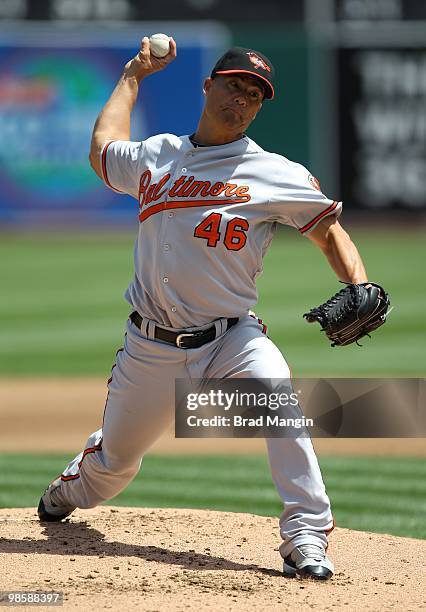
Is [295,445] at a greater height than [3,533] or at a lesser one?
greater

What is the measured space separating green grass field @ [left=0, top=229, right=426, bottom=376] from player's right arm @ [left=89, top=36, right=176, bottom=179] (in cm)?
534

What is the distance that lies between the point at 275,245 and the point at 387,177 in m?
2.17

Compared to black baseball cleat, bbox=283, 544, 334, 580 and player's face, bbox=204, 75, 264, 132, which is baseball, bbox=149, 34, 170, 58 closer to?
player's face, bbox=204, 75, 264, 132

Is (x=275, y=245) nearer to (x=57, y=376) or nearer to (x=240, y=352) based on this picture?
(x=57, y=376)

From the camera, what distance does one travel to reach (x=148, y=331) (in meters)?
4.26

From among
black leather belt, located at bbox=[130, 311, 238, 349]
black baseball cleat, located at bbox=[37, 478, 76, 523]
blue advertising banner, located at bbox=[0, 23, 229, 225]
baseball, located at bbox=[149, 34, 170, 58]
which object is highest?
blue advertising banner, located at bbox=[0, 23, 229, 225]

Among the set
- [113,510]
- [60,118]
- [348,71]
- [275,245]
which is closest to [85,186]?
[60,118]

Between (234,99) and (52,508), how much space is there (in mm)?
1803

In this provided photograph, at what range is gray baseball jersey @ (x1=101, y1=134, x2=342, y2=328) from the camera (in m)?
4.11

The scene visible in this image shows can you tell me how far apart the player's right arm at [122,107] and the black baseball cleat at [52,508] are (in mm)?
1243

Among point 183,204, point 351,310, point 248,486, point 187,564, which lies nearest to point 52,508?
point 187,564

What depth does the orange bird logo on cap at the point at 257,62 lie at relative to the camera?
13.6 feet

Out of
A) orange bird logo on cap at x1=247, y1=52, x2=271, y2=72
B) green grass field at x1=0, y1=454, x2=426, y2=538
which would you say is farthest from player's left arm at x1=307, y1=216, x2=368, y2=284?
green grass field at x1=0, y1=454, x2=426, y2=538

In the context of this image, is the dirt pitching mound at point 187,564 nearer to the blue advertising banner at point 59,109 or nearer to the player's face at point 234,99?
the player's face at point 234,99
